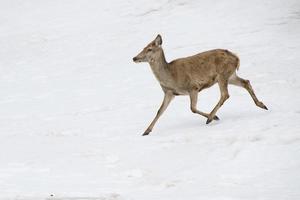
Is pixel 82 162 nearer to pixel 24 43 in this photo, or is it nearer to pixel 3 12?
pixel 24 43

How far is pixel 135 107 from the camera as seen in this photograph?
50.0 ft

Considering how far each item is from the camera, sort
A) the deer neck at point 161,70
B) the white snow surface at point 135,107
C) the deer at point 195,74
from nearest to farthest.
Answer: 1. the white snow surface at point 135,107
2. the deer at point 195,74
3. the deer neck at point 161,70

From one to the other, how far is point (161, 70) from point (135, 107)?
2984 millimetres

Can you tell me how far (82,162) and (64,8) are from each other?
64.8ft

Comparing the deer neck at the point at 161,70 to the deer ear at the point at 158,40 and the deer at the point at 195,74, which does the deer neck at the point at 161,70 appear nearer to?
the deer at the point at 195,74

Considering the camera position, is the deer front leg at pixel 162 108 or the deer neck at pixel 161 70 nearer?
the deer front leg at pixel 162 108

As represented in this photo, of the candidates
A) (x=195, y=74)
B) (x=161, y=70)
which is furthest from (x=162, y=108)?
(x=195, y=74)

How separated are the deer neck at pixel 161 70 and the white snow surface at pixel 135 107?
920 millimetres

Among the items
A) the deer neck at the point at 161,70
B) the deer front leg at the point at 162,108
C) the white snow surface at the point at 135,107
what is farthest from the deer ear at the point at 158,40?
the white snow surface at the point at 135,107

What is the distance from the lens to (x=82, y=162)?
10.4 m

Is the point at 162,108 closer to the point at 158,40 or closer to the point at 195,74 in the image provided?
the point at 195,74

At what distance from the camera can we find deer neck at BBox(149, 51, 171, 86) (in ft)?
40.4

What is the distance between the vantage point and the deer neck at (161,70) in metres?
12.3

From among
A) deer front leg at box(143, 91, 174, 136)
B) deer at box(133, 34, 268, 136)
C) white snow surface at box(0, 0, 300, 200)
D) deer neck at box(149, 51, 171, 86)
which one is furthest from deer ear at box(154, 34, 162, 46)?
white snow surface at box(0, 0, 300, 200)
